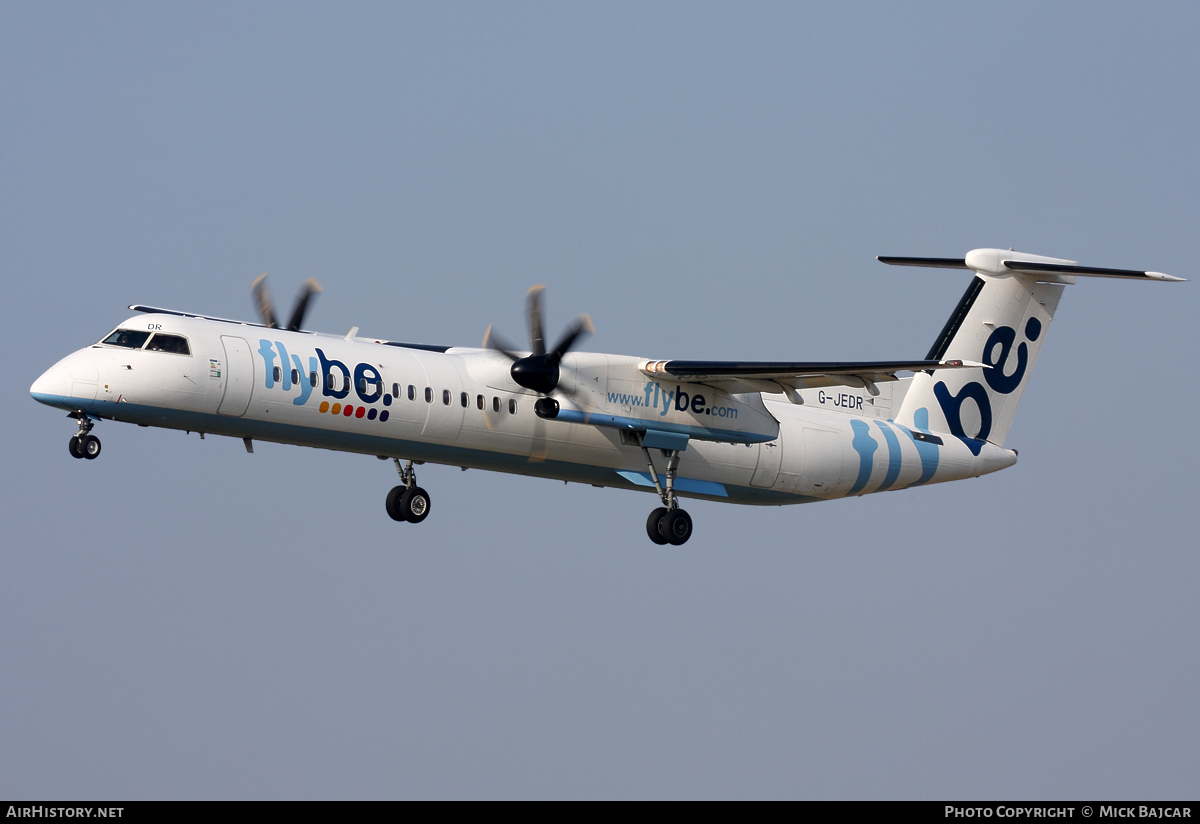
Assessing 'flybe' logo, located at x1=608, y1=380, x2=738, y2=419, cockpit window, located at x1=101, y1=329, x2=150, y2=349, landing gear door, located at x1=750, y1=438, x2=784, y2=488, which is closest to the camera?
cockpit window, located at x1=101, y1=329, x2=150, y2=349

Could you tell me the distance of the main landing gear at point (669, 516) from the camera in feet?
88.3

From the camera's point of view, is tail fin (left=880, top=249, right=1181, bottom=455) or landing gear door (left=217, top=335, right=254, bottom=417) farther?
tail fin (left=880, top=249, right=1181, bottom=455)

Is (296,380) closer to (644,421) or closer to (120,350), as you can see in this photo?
(120,350)

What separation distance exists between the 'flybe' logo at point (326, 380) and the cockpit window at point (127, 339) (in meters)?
1.80

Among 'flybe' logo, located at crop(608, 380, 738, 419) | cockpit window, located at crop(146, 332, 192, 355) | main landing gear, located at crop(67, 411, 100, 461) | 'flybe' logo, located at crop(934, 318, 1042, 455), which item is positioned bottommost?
main landing gear, located at crop(67, 411, 100, 461)

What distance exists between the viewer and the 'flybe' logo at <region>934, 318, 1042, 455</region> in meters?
30.7

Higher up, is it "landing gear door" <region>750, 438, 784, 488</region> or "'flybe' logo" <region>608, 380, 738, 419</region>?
"'flybe' logo" <region>608, 380, 738, 419</region>

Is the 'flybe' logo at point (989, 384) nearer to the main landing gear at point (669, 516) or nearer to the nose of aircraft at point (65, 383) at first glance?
the main landing gear at point (669, 516)

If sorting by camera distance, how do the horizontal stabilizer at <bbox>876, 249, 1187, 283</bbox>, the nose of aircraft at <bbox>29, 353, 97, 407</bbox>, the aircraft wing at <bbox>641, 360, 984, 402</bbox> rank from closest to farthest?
1. the nose of aircraft at <bbox>29, 353, 97, 407</bbox>
2. the aircraft wing at <bbox>641, 360, 984, 402</bbox>
3. the horizontal stabilizer at <bbox>876, 249, 1187, 283</bbox>

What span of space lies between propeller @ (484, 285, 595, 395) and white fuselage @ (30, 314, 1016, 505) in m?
0.32

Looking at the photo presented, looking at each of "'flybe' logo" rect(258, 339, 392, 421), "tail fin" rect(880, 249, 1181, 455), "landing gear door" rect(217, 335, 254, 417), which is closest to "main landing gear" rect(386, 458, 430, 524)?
"'flybe' logo" rect(258, 339, 392, 421)

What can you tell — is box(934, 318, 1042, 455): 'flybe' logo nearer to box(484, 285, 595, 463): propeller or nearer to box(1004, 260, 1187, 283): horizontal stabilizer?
box(1004, 260, 1187, 283): horizontal stabilizer

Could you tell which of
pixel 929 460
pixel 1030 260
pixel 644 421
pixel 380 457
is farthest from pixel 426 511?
pixel 1030 260

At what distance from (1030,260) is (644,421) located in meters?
9.80
